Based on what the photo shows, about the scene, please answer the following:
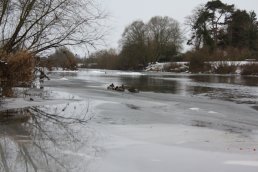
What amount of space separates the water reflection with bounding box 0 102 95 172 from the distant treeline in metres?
60.5

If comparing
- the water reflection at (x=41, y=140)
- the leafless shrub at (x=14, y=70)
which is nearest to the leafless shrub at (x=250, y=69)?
the leafless shrub at (x=14, y=70)

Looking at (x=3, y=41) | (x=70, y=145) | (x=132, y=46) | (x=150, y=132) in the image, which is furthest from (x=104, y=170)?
(x=132, y=46)

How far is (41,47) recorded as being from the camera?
2105cm

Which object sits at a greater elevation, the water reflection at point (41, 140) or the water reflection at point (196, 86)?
the water reflection at point (41, 140)

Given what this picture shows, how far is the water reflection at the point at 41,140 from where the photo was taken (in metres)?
Result: 7.70

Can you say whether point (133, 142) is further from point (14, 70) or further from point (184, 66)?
point (184, 66)

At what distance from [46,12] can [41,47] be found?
6.25 feet

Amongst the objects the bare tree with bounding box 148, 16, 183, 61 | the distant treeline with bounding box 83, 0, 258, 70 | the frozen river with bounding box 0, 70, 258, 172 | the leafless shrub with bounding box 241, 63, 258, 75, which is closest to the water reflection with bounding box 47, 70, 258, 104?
the frozen river with bounding box 0, 70, 258, 172

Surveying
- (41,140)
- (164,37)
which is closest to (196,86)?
(41,140)

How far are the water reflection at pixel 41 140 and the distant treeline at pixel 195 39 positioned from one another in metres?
60.5

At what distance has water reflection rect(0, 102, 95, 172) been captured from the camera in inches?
303

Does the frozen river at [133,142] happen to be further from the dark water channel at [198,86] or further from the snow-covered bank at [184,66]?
the snow-covered bank at [184,66]

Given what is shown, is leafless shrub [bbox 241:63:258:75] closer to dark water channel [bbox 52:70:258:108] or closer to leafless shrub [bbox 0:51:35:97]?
dark water channel [bbox 52:70:258:108]

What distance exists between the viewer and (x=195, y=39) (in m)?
97.1
